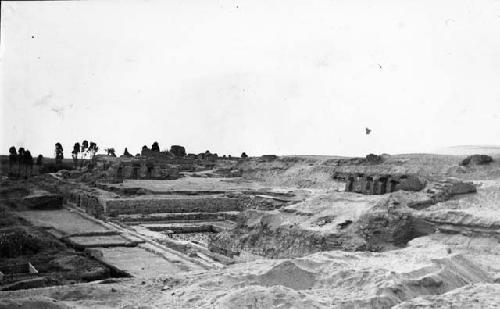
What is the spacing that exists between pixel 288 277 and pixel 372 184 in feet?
44.2

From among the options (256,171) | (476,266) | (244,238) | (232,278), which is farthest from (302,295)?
(256,171)

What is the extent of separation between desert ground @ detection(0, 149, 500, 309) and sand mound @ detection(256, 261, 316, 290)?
0.02 metres


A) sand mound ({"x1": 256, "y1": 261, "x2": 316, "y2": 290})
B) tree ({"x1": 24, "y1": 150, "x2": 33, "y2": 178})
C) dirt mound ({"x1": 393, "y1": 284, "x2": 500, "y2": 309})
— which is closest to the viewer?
dirt mound ({"x1": 393, "y1": 284, "x2": 500, "y2": 309})

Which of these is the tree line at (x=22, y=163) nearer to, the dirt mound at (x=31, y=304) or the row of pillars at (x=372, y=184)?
the row of pillars at (x=372, y=184)

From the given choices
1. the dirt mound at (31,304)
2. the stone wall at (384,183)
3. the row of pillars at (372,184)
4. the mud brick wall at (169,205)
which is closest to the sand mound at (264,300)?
the dirt mound at (31,304)

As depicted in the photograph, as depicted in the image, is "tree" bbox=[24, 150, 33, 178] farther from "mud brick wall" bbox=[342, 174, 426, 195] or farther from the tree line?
"mud brick wall" bbox=[342, 174, 426, 195]

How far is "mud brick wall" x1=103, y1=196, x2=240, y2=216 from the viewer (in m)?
22.8

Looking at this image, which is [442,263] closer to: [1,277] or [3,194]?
[1,277]

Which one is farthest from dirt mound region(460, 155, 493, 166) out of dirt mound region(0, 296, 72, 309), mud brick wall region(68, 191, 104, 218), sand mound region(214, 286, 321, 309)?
dirt mound region(0, 296, 72, 309)

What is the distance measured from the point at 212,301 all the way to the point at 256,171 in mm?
34681

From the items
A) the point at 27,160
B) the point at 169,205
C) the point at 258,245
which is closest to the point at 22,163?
the point at 27,160

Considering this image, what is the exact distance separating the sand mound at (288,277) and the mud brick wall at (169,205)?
15.2 meters

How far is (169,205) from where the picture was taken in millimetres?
24344

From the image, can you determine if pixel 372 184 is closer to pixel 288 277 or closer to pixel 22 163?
pixel 288 277
